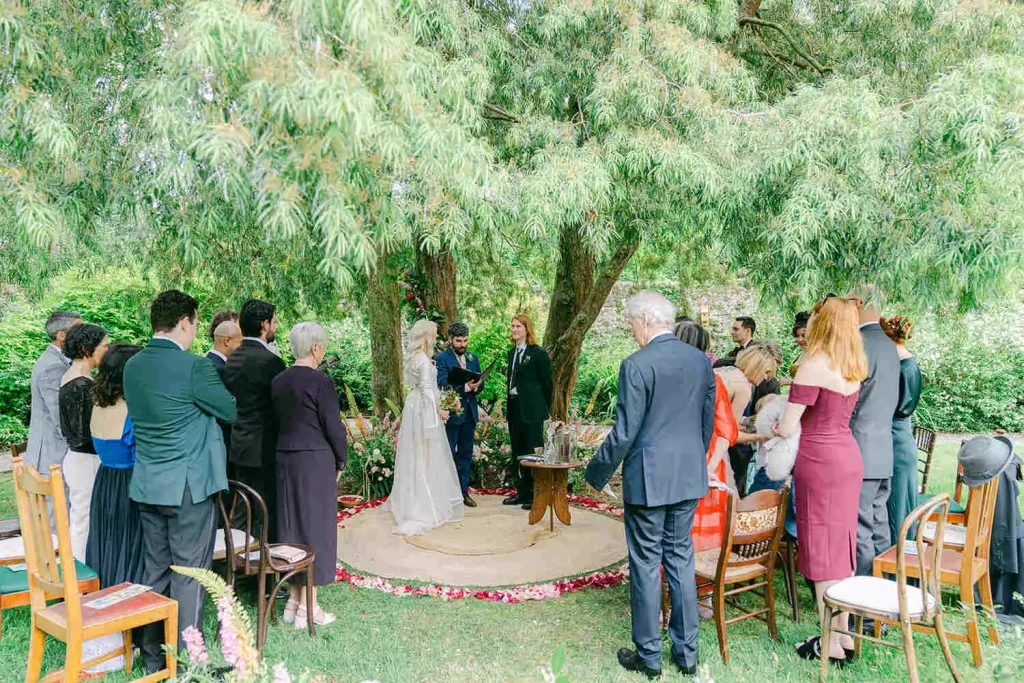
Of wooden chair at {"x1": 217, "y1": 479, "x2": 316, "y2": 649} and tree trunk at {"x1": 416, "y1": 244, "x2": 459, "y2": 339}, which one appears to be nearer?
wooden chair at {"x1": 217, "y1": 479, "x2": 316, "y2": 649}

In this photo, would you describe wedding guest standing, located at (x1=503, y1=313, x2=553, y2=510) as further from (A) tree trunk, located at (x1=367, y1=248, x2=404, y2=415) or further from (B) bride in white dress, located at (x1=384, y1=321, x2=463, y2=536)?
(A) tree trunk, located at (x1=367, y1=248, x2=404, y2=415)

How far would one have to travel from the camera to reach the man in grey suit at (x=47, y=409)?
505 cm

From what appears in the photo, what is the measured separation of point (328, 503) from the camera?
465cm

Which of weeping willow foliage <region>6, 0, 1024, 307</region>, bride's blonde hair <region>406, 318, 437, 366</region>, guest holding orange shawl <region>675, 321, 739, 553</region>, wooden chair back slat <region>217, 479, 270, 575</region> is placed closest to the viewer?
weeping willow foliage <region>6, 0, 1024, 307</region>

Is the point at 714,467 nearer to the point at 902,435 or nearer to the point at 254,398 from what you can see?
the point at 902,435

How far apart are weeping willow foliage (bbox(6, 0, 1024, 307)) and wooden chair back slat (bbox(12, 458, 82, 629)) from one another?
1.08 m

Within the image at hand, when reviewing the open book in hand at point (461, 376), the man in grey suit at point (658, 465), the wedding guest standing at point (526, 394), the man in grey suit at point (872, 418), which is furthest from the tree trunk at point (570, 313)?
the man in grey suit at point (658, 465)

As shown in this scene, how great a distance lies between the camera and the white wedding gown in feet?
Result: 21.3

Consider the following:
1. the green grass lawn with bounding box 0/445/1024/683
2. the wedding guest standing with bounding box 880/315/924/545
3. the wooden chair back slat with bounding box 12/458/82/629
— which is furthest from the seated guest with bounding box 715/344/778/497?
the wooden chair back slat with bounding box 12/458/82/629

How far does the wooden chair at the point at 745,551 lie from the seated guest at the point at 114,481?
3.02 m

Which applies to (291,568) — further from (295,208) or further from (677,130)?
(677,130)

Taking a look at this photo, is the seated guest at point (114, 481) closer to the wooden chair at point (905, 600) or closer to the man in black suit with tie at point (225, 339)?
the man in black suit with tie at point (225, 339)

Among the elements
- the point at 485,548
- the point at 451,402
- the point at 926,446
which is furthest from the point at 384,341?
the point at 926,446

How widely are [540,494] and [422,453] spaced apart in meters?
1.10
